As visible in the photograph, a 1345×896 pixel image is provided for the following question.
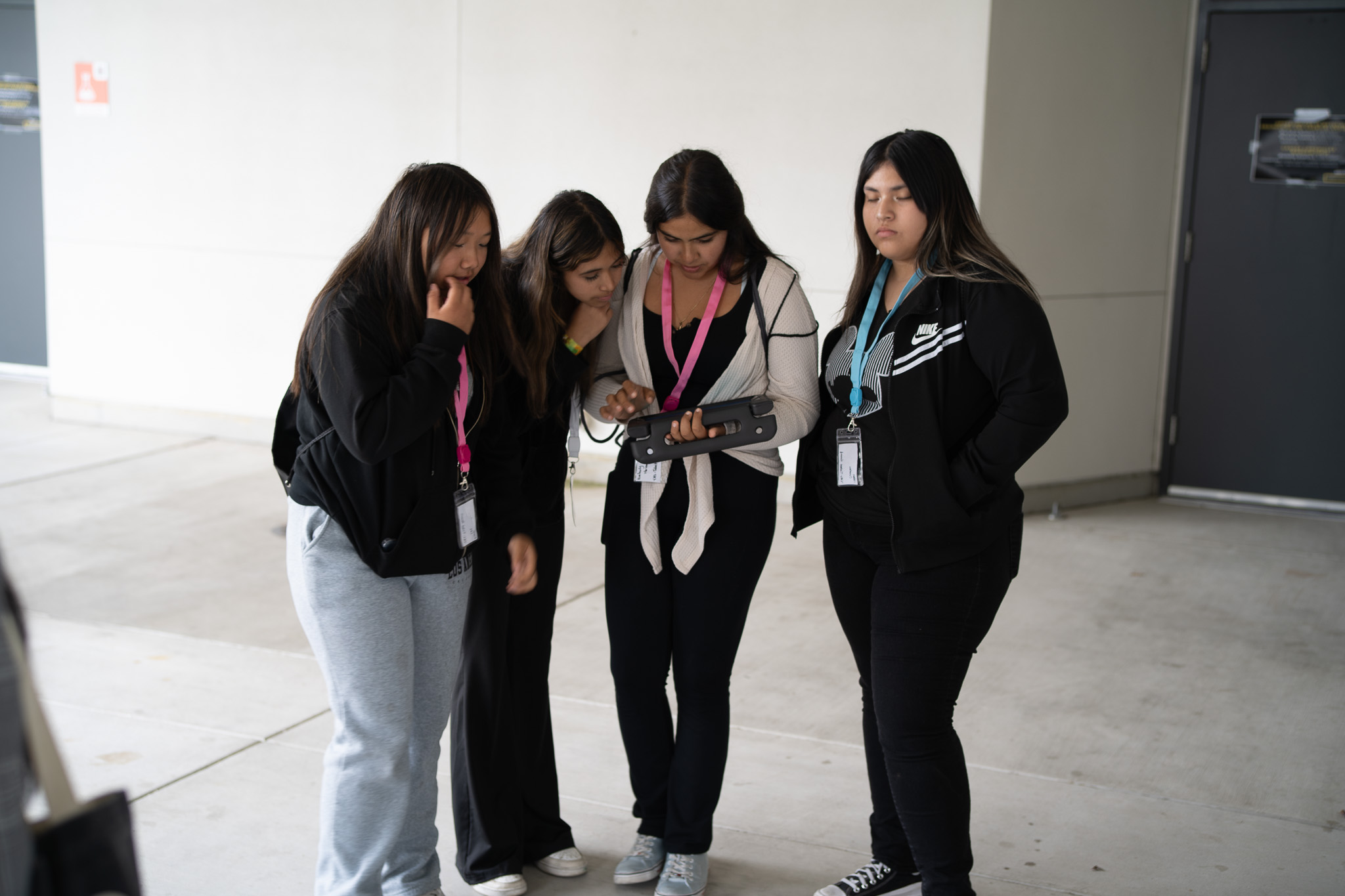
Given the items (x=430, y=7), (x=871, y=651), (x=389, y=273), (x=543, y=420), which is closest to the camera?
(x=389, y=273)

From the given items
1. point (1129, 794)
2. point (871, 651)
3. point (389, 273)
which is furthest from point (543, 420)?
point (1129, 794)

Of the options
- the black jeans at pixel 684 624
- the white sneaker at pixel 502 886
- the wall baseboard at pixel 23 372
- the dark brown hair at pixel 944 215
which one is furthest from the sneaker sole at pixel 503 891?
the wall baseboard at pixel 23 372

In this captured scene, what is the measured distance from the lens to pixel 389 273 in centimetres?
204

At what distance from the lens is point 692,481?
239 centimetres

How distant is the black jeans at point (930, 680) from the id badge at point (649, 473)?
44cm

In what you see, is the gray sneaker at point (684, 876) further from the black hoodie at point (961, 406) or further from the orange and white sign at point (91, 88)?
the orange and white sign at point (91, 88)

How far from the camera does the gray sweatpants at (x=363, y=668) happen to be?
79.9 inches

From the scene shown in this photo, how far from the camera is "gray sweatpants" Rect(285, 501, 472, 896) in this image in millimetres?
2029

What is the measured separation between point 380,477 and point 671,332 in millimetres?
695

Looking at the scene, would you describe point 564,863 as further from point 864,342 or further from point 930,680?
point 864,342

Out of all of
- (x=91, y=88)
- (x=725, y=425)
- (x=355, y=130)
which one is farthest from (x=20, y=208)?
(x=725, y=425)

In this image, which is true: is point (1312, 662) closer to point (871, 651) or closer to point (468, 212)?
point (871, 651)

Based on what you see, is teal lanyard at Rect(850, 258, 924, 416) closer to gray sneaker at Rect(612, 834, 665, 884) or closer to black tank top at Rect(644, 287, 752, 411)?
black tank top at Rect(644, 287, 752, 411)

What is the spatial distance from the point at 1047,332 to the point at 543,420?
1017mm
